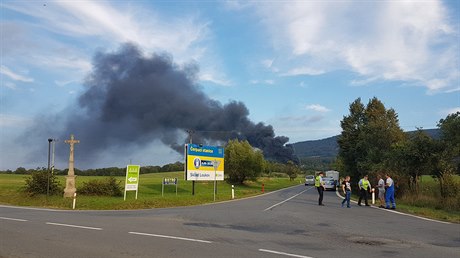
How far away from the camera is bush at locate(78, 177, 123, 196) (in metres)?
33.4

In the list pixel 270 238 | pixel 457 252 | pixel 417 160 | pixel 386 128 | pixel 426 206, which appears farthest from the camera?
pixel 386 128

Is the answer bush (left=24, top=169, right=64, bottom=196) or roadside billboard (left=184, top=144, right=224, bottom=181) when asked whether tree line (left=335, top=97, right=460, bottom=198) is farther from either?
bush (left=24, top=169, right=64, bottom=196)

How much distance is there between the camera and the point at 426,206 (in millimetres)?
22422

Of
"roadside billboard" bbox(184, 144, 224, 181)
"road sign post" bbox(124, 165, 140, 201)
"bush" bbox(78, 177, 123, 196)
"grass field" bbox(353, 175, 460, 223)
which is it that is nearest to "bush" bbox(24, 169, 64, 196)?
"bush" bbox(78, 177, 123, 196)

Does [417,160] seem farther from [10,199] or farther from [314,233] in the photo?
[10,199]

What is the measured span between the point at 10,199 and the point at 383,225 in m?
26.9

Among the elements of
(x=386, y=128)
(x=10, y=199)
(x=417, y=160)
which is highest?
(x=386, y=128)

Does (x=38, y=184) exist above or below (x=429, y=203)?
above

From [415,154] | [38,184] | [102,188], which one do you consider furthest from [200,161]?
[415,154]

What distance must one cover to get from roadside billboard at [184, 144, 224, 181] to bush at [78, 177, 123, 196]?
592cm

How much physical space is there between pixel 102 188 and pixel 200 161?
27.8 feet

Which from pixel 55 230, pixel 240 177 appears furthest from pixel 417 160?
pixel 240 177

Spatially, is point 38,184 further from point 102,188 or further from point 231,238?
point 231,238

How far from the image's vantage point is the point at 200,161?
1430 inches
